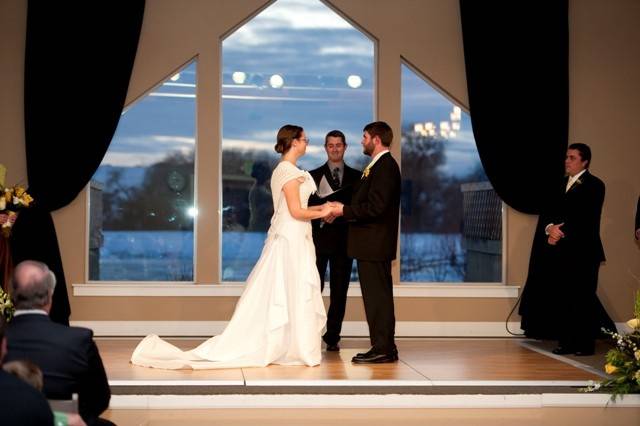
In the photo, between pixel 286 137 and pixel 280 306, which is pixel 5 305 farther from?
pixel 286 137

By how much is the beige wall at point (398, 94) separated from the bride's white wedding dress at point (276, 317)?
5.66 ft

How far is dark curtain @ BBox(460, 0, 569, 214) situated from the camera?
26.1ft

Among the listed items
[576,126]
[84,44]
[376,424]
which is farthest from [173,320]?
[576,126]

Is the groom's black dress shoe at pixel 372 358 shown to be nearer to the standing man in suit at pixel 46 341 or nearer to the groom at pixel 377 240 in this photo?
the groom at pixel 377 240

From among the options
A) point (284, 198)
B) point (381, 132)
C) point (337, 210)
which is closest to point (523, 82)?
point (381, 132)

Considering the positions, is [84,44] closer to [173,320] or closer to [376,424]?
[173,320]

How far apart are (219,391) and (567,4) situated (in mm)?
4945

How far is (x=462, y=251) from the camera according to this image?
27.1 ft

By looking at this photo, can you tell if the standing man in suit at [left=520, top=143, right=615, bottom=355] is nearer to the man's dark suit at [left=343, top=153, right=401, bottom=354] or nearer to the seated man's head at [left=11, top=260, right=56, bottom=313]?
the man's dark suit at [left=343, top=153, right=401, bottom=354]

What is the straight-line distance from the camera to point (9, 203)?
652 centimetres

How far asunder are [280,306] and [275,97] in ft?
9.15

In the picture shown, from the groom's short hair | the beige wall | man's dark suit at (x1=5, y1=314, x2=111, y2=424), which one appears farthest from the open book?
man's dark suit at (x1=5, y1=314, x2=111, y2=424)

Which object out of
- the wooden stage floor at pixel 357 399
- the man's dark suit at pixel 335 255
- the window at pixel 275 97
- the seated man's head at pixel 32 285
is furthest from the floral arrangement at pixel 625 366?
the window at pixel 275 97

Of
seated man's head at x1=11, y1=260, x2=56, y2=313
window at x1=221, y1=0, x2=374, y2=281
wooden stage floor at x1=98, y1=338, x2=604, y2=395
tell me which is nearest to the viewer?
seated man's head at x1=11, y1=260, x2=56, y2=313
